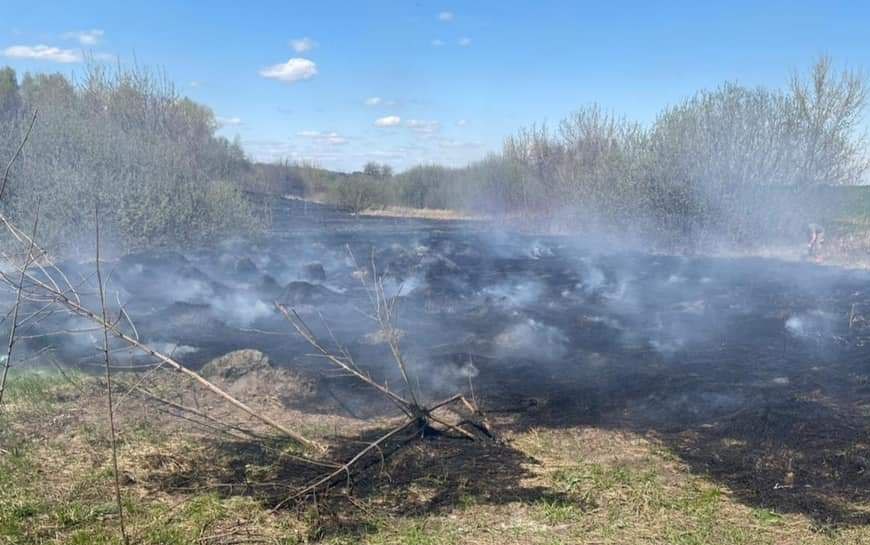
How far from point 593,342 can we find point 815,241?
44.8 feet

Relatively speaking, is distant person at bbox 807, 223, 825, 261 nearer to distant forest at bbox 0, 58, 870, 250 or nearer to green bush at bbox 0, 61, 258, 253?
distant forest at bbox 0, 58, 870, 250

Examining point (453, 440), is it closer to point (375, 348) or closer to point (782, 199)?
point (375, 348)

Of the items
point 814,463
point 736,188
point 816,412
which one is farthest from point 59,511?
point 736,188

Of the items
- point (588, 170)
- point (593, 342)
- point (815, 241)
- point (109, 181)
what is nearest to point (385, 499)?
point (593, 342)

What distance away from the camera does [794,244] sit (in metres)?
21.8

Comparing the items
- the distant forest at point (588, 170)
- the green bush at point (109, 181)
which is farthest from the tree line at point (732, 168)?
the green bush at point (109, 181)

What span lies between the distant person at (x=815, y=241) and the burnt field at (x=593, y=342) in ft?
4.97

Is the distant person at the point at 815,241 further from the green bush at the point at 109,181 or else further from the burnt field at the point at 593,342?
the green bush at the point at 109,181

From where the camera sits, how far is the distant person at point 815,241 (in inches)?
771

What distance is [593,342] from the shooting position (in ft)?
30.9

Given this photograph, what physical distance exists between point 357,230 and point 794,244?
1715 centimetres

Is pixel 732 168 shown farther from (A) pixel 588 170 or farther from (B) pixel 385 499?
(B) pixel 385 499

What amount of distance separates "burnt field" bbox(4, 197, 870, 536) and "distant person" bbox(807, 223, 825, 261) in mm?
1515

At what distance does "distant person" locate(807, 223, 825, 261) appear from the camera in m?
19.6
